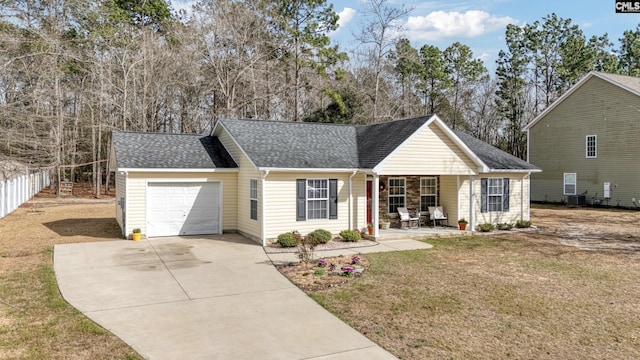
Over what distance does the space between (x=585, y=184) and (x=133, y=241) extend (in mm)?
28118

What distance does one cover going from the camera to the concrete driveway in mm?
6480

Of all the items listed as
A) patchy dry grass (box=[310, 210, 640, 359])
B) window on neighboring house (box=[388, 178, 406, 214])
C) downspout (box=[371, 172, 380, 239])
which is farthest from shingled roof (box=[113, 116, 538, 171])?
patchy dry grass (box=[310, 210, 640, 359])

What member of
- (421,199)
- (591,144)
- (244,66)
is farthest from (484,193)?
(244,66)

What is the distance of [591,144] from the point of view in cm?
2869

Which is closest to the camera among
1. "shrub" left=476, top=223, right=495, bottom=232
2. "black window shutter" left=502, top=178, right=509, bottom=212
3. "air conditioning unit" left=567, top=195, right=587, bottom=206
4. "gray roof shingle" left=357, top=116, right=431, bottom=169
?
"gray roof shingle" left=357, top=116, right=431, bottom=169

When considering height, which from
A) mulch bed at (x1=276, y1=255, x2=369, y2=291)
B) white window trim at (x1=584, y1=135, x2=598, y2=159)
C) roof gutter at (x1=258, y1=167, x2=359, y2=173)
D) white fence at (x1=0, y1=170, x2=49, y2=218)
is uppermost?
white window trim at (x1=584, y1=135, x2=598, y2=159)

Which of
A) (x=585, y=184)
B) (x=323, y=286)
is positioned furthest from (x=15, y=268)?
Answer: (x=585, y=184)

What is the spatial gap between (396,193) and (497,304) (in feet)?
32.2

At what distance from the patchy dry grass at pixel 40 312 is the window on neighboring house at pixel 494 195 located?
1481 centimetres

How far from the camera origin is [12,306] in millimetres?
8086

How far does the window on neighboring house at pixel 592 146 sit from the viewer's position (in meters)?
28.3

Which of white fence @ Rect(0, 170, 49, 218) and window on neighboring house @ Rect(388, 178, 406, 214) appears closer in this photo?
window on neighboring house @ Rect(388, 178, 406, 214)

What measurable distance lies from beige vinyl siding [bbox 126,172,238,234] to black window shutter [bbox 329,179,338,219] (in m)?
3.97

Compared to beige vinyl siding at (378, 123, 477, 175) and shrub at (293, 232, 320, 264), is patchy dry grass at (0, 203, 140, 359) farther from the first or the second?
beige vinyl siding at (378, 123, 477, 175)
